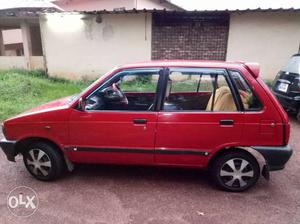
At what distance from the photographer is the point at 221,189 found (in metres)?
3.51

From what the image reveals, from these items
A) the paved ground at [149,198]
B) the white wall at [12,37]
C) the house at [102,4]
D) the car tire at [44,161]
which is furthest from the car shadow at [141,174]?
Result: the white wall at [12,37]

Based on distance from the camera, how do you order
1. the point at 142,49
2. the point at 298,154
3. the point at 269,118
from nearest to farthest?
the point at 269,118, the point at 298,154, the point at 142,49

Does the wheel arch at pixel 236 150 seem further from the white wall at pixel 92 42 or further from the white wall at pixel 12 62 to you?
the white wall at pixel 12 62

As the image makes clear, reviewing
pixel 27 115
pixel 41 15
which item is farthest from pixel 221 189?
pixel 41 15

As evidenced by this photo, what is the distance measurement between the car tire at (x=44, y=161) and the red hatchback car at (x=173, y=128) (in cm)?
1

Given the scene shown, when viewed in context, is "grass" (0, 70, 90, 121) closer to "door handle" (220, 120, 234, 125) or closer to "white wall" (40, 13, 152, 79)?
"white wall" (40, 13, 152, 79)

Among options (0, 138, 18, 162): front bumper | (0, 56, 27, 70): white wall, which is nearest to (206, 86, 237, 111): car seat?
(0, 138, 18, 162): front bumper

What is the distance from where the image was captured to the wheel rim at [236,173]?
336 centimetres

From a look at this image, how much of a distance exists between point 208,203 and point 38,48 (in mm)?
13690

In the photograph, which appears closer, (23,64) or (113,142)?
(113,142)

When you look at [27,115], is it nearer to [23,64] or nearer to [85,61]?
[85,61]

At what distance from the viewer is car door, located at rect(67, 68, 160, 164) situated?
11.0ft

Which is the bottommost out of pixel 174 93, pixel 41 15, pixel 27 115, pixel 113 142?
pixel 113 142

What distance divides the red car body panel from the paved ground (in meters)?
0.36
